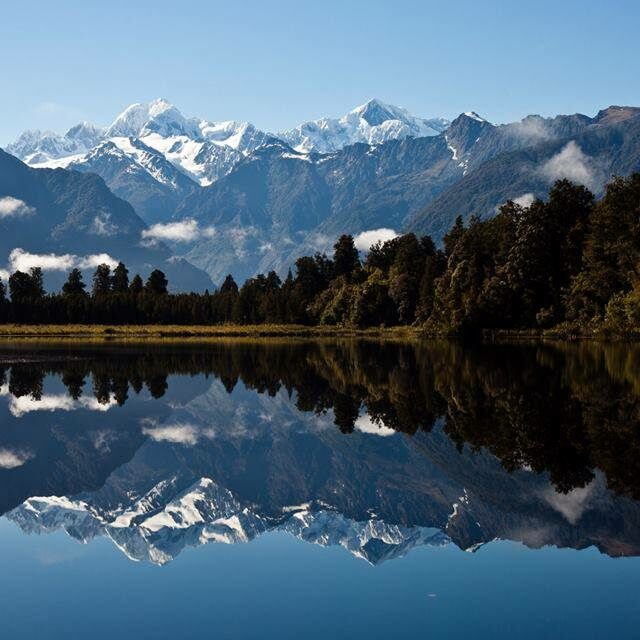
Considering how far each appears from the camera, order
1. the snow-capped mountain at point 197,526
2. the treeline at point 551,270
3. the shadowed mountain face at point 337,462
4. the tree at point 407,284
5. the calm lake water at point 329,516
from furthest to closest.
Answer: the tree at point 407,284
the treeline at point 551,270
the shadowed mountain face at point 337,462
the snow-capped mountain at point 197,526
the calm lake water at point 329,516

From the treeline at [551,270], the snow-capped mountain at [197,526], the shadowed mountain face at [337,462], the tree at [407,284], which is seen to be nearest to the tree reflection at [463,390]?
the shadowed mountain face at [337,462]

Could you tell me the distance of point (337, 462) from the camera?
3509 cm

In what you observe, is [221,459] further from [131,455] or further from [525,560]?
[525,560]

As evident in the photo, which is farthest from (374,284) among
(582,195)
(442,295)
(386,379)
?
(386,379)

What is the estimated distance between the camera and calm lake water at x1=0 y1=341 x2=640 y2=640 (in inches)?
679

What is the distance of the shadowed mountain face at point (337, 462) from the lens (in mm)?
24219

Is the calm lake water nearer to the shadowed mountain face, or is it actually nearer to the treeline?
the shadowed mountain face

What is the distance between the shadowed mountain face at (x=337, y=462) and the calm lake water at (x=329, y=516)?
0.13 m

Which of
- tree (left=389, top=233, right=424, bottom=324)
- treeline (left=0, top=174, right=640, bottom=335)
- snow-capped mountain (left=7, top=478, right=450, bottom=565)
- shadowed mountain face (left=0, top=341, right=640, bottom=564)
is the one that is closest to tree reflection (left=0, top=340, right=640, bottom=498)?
shadowed mountain face (left=0, top=341, right=640, bottom=564)

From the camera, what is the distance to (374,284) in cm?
19788

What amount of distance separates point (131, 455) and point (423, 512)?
16.3m

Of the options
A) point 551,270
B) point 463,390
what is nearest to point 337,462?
point 463,390

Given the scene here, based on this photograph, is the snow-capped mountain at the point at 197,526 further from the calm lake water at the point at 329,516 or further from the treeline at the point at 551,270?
the treeline at the point at 551,270

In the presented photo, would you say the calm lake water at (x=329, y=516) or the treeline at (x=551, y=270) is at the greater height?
the treeline at (x=551, y=270)
